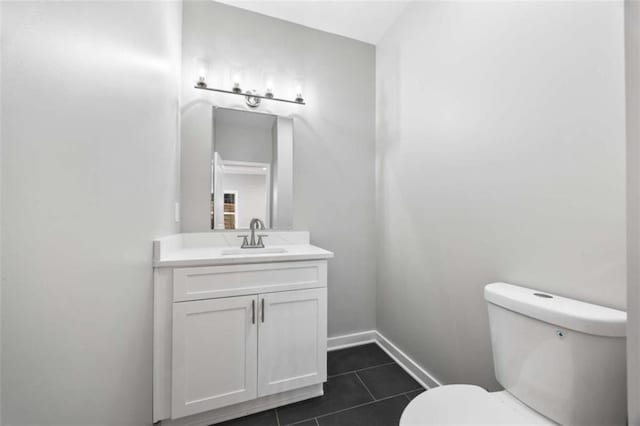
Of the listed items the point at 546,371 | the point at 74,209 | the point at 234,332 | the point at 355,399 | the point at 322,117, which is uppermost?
the point at 322,117

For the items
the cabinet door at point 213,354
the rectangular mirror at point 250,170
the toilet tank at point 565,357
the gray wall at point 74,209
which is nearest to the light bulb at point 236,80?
the rectangular mirror at point 250,170

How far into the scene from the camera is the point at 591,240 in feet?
2.73

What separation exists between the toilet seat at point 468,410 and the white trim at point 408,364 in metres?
0.70

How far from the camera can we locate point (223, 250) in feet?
5.32

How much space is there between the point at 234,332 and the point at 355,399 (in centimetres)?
84

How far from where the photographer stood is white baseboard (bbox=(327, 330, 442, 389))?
1550 mm

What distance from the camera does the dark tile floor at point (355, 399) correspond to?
1305 millimetres

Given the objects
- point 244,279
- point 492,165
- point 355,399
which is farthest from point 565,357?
point 244,279

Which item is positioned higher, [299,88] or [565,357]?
[299,88]

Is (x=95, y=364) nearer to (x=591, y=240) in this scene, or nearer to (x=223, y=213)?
(x=223, y=213)

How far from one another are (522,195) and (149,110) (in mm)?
1614

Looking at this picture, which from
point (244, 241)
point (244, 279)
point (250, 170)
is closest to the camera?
point (244, 279)

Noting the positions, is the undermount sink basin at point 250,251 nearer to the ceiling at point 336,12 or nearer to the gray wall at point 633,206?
the gray wall at point 633,206

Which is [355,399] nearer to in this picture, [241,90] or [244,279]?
[244,279]
